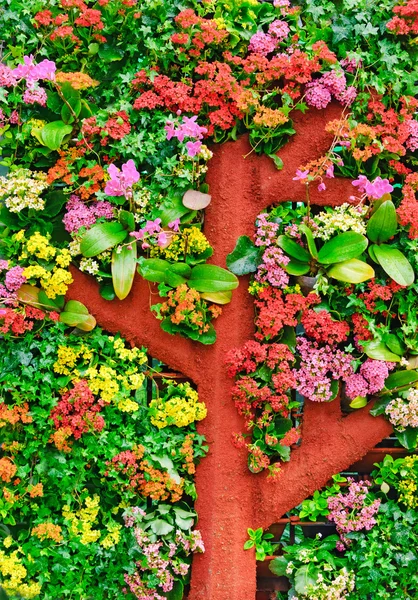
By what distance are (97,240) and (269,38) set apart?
1414mm

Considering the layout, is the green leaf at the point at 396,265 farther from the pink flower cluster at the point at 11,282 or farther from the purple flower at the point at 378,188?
the pink flower cluster at the point at 11,282

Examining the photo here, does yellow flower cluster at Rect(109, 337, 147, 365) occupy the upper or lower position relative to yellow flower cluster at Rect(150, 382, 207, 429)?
upper

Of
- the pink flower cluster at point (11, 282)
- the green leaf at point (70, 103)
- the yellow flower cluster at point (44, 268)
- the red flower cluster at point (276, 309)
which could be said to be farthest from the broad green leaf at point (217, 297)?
the green leaf at point (70, 103)

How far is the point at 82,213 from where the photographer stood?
328 cm

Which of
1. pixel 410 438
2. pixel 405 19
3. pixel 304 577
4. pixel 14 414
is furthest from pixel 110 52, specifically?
pixel 304 577

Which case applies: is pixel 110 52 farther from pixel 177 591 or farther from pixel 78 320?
pixel 177 591

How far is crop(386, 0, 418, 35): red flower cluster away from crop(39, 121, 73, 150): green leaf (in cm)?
178

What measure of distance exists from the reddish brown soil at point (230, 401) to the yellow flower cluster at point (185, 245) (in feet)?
0.44

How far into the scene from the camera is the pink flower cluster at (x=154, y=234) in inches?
125

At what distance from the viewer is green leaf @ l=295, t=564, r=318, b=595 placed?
131 inches

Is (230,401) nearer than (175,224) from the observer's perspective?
No

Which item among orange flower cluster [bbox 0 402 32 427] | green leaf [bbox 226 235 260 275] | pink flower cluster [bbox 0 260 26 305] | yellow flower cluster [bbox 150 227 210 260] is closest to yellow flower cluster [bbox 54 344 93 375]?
orange flower cluster [bbox 0 402 32 427]

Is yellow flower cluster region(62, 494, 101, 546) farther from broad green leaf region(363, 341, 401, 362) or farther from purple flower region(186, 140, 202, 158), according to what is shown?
purple flower region(186, 140, 202, 158)

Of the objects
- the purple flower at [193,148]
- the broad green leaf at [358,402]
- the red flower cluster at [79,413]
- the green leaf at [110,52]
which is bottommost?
the broad green leaf at [358,402]
